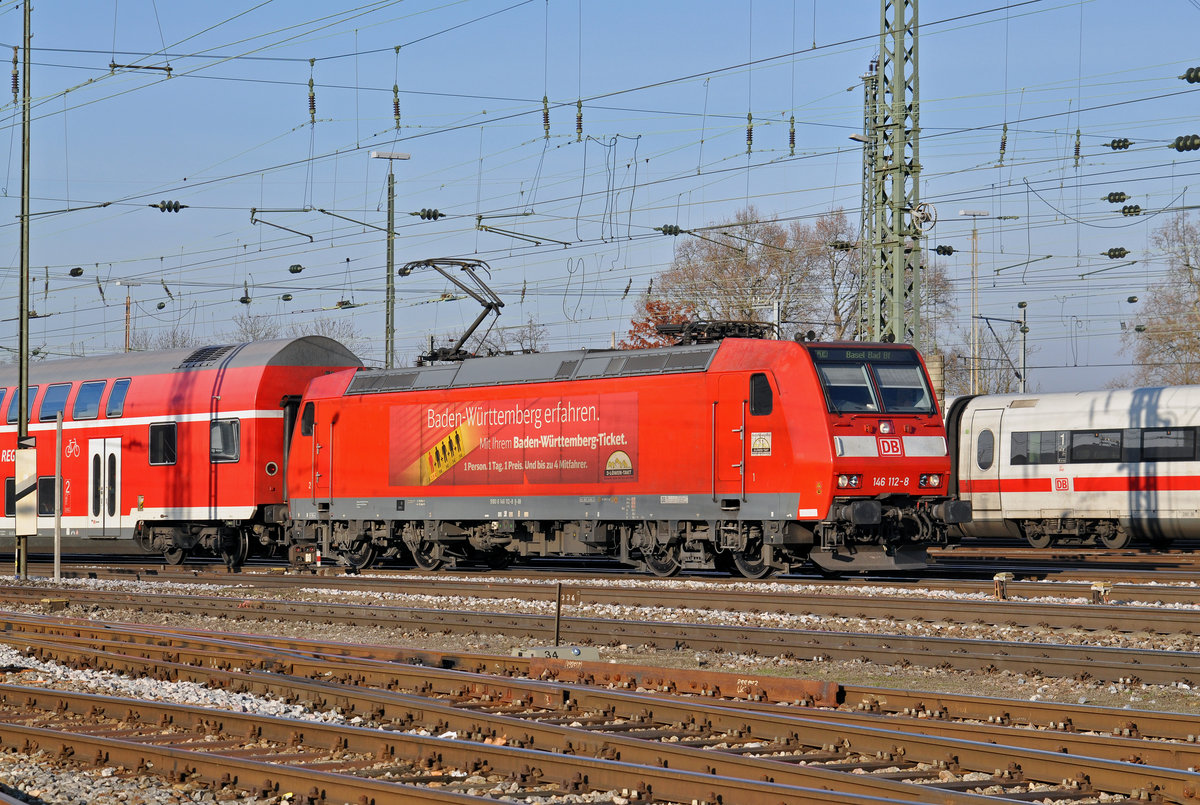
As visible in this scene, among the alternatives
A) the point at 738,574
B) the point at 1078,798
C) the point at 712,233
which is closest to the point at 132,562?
the point at 738,574

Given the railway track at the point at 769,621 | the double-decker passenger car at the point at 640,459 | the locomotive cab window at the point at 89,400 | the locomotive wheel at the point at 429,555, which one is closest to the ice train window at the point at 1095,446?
the double-decker passenger car at the point at 640,459

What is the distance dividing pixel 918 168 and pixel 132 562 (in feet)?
64.1

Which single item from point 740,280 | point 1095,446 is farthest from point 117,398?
point 740,280

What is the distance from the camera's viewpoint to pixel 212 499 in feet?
84.8

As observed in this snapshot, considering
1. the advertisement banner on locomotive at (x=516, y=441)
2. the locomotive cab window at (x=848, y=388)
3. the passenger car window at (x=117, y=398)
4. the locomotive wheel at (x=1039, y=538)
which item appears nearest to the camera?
the locomotive cab window at (x=848, y=388)

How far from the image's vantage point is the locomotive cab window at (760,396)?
19328 mm

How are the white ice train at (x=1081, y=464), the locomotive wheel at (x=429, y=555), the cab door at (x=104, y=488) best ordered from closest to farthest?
the locomotive wheel at (x=429, y=555) → the white ice train at (x=1081, y=464) → the cab door at (x=104, y=488)

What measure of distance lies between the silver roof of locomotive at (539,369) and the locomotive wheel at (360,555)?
117 inches

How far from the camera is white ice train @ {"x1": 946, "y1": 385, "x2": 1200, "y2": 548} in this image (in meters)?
26.8

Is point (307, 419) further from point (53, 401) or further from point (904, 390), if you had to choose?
point (904, 390)

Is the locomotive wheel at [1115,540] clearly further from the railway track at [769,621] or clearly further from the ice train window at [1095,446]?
the railway track at [769,621]

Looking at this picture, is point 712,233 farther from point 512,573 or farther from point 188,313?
point 512,573

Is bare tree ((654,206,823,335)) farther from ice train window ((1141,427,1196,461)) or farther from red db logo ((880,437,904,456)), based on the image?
red db logo ((880,437,904,456))

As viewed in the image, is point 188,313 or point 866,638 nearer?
point 866,638
